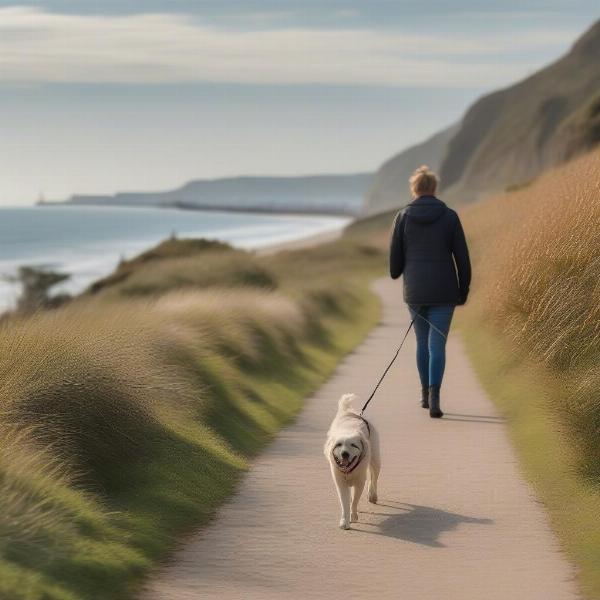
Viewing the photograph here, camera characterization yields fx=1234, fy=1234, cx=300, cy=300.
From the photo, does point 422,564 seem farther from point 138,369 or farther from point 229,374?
point 229,374

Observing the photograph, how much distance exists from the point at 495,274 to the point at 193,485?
17.8 ft

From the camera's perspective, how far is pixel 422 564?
7.29 m

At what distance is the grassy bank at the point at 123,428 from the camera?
6.75 metres

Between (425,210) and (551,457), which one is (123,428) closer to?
(551,457)

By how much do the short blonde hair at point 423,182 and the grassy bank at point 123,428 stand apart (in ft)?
9.25

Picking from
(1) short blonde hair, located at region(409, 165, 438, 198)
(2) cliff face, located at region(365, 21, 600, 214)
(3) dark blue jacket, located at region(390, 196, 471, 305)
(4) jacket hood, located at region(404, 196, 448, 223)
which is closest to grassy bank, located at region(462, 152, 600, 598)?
(3) dark blue jacket, located at region(390, 196, 471, 305)

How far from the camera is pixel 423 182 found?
1268 cm

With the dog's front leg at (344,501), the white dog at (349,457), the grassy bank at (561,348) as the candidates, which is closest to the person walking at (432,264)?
the grassy bank at (561,348)

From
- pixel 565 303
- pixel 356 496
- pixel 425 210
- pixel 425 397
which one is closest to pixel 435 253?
pixel 425 210

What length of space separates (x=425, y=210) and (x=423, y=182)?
0.39 m

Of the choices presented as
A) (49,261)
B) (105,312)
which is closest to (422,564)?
(105,312)

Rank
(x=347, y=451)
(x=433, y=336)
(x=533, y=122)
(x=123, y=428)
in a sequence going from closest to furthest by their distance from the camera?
(x=347, y=451)
(x=123, y=428)
(x=433, y=336)
(x=533, y=122)

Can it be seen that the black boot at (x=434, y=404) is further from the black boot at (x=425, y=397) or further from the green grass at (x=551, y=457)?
A: the green grass at (x=551, y=457)

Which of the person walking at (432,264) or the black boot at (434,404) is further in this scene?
the black boot at (434,404)
